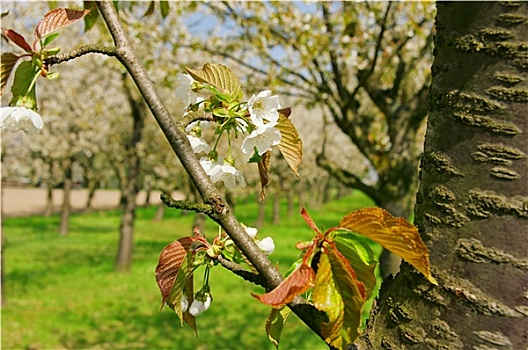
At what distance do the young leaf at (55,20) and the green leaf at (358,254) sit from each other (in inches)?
18.6

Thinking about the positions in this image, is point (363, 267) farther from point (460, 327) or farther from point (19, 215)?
point (19, 215)

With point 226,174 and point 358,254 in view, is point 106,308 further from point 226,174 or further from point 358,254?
point 358,254

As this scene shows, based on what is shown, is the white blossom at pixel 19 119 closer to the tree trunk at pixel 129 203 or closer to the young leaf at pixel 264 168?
the young leaf at pixel 264 168

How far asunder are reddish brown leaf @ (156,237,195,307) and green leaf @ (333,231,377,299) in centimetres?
22

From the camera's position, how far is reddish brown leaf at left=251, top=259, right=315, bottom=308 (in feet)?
1.79

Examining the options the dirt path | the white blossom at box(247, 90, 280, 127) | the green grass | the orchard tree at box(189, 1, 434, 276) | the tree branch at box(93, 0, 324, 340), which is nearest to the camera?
the tree branch at box(93, 0, 324, 340)

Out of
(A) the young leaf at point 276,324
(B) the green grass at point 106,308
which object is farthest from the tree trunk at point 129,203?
(A) the young leaf at point 276,324

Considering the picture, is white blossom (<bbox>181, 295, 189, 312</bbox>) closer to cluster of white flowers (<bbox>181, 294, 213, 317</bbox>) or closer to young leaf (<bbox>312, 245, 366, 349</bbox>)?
cluster of white flowers (<bbox>181, 294, 213, 317</bbox>)

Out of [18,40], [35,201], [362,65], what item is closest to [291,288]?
[18,40]

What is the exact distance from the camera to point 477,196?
2.18 feet

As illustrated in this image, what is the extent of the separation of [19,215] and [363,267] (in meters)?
23.4

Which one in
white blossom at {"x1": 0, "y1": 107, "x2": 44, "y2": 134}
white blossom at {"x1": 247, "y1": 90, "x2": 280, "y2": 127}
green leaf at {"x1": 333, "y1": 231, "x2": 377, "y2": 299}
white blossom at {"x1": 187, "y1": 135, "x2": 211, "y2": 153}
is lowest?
green leaf at {"x1": 333, "y1": 231, "x2": 377, "y2": 299}

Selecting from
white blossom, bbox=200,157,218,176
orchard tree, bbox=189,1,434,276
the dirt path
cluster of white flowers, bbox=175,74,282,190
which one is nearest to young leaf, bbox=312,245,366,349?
cluster of white flowers, bbox=175,74,282,190

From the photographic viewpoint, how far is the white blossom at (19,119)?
834 millimetres
